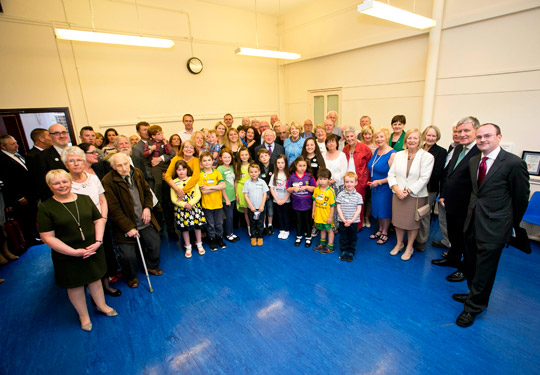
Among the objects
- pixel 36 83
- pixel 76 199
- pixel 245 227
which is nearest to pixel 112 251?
pixel 76 199

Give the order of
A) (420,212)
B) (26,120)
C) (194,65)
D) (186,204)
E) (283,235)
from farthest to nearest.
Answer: (194,65)
(26,120)
(283,235)
(186,204)
(420,212)

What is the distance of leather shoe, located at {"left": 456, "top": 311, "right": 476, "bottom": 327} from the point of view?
7.41ft

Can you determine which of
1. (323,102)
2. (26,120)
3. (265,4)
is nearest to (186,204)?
(26,120)

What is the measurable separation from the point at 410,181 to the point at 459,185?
50 centimetres

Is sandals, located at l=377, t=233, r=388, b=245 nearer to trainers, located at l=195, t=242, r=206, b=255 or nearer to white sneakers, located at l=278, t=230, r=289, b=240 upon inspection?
white sneakers, located at l=278, t=230, r=289, b=240

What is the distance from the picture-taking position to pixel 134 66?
6043 mm

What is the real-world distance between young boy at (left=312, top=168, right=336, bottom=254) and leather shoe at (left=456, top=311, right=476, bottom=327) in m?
1.55

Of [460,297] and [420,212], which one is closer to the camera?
[460,297]

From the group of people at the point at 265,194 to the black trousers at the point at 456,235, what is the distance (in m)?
0.02

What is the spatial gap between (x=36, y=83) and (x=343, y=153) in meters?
5.99

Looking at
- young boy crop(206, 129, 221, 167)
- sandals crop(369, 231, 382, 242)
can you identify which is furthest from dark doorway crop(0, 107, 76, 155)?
sandals crop(369, 231, 382, 242)

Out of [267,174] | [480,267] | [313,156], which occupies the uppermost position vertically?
[313,156]

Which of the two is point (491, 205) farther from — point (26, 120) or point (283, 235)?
point (26, 120)

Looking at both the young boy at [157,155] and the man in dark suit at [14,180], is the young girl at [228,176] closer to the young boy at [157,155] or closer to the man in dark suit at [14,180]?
the young boy at [157,155]
